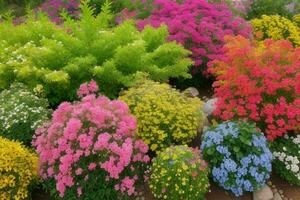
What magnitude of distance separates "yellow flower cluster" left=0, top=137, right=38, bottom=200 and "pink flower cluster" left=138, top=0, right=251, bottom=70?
365 centimetres

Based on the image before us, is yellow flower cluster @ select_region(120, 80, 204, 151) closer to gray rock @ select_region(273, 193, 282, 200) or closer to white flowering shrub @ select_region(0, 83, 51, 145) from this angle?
white flowering shrub @ select_region(0, 83, 51, 145)

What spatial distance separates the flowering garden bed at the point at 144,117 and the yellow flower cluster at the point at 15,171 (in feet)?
0.04

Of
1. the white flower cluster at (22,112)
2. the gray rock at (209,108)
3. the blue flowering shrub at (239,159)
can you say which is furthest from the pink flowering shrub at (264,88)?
the white flower cluster at (22,112)

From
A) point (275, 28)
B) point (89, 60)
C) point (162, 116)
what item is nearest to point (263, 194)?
point (162, 116)

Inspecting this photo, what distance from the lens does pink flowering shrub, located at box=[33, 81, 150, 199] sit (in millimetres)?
4906

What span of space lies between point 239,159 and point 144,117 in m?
1.38

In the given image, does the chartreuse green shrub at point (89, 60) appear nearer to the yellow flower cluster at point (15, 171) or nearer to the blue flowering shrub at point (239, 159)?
the yellow flower cluster at point (15, 171)

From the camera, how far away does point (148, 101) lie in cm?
591

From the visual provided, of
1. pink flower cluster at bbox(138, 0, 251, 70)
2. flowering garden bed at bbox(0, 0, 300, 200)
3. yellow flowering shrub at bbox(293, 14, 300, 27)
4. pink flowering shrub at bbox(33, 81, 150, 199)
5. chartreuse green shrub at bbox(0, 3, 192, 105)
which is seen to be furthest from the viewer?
yellow flowering shrub at bbox(293, 14, 300, 27)

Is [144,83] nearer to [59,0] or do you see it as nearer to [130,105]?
[130,105]

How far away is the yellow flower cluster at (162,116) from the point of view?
5.80 meters

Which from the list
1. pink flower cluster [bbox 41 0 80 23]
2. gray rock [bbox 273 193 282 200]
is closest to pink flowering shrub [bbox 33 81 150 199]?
gray rock [bbox 273 193 282 200]

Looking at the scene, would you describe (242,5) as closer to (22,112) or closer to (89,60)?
(89,60)

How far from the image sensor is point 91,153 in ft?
16.3
